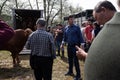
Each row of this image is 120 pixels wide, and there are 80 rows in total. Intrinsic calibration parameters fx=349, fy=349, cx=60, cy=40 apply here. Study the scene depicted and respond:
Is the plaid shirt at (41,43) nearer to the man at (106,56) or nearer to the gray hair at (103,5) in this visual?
the gray hair at (103,5)

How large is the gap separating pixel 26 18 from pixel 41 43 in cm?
1227

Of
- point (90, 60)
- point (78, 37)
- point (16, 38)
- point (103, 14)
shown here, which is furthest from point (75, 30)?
point (90, 60)

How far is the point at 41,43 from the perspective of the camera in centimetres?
791

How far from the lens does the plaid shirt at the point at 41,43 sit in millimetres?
7887

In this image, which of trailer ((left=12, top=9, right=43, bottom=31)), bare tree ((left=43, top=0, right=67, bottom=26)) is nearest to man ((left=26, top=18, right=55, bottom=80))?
trailer ((left=12, top=9, right=43, bottom=31))

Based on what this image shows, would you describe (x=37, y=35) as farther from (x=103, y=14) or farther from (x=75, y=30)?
(x=103, y=14)

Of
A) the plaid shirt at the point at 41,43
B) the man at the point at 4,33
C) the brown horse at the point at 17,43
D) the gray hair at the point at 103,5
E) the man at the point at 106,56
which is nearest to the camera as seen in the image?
the man at the point at 106,56

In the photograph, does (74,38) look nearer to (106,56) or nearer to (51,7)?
(106,56)

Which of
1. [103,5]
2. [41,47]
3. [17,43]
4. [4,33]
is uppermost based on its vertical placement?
[103,5]

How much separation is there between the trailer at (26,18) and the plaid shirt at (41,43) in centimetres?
1180

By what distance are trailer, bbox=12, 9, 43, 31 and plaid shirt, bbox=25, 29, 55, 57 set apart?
38.7 feet

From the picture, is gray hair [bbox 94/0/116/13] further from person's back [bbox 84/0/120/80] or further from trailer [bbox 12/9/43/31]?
trailer [bbox 12/9/43/31]

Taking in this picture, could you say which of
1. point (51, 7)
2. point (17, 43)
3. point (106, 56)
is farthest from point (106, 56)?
point (51, 7)

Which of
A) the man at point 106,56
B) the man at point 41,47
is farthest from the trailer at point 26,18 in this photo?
the man at point 106,56
